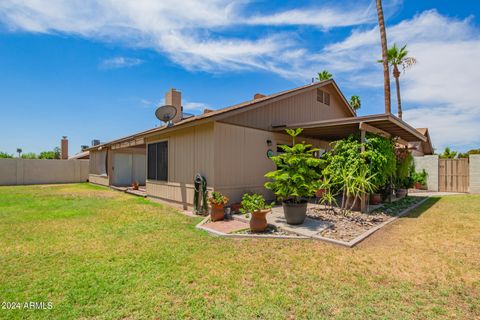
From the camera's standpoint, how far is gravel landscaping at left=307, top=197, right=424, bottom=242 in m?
5.34

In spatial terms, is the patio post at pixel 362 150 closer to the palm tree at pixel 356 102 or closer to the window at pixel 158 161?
the window at pixel 158 161

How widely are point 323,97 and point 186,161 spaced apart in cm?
799

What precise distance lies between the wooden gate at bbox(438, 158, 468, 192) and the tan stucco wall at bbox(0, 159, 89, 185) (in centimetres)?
2531

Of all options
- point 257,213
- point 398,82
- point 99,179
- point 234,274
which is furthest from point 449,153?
point 99,179

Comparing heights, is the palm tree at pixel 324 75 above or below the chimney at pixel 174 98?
above

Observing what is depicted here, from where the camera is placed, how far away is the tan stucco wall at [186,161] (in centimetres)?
761

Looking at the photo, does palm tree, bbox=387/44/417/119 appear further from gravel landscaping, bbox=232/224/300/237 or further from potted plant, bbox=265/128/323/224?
gravel landscaping, bbox=232/224/300/237

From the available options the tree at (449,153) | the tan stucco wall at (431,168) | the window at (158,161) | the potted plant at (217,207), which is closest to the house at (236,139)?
the window at (158,161)

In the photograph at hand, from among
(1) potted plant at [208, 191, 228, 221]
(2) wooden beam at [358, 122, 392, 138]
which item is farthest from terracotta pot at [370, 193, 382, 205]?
(1) potted plant at [208, 191, 228, 221]

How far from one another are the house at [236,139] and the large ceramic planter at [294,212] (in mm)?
2359

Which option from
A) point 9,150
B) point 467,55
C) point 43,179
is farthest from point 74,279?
point 9,150

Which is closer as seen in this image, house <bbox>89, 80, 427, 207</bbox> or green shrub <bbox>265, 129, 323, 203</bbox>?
green shrub <bbox>265, 129, 323, 203</bbox>

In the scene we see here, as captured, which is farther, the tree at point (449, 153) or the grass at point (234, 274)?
the tree at point (449, 153)

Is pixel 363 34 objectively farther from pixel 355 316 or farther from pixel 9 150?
pixel 9 150
